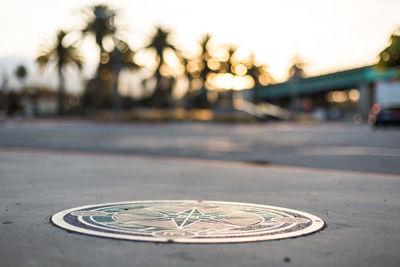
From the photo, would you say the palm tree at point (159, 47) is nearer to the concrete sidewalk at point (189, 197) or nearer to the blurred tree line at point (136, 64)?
the blurred tree line at point (136, 64)

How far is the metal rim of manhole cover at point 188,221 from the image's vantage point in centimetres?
469

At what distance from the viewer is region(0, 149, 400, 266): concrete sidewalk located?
4047 millimetres

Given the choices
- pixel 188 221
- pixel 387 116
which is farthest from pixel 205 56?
pixel 188 221

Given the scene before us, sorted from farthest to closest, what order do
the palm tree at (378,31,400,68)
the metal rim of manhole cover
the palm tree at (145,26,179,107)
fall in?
1. the palm tree at (145,26,179,107)
2. the palm tree at (378,31,400,68)
3. the metal rim of manhole cover

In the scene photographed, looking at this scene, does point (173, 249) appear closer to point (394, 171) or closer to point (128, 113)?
point (394, 171)

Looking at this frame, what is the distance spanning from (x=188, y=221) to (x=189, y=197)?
1.99 m

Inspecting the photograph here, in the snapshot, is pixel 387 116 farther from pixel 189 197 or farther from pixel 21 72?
pixel 21 72

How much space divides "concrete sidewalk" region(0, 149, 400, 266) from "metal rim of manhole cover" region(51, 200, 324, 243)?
0.16 metres

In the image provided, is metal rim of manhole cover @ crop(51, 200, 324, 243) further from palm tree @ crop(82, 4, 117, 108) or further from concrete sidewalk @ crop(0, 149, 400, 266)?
palm tree @ crop(82, 4, 117, 108)

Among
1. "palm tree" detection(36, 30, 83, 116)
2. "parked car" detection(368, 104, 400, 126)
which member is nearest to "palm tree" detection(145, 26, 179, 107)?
"palm tree" detection(36, 30, 83, 116)

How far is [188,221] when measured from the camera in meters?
5.33

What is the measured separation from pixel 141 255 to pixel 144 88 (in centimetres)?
7703

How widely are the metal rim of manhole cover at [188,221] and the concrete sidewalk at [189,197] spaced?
0.16m

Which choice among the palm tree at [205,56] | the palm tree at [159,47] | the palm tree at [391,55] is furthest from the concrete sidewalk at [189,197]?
the palm tree at [205,56]
